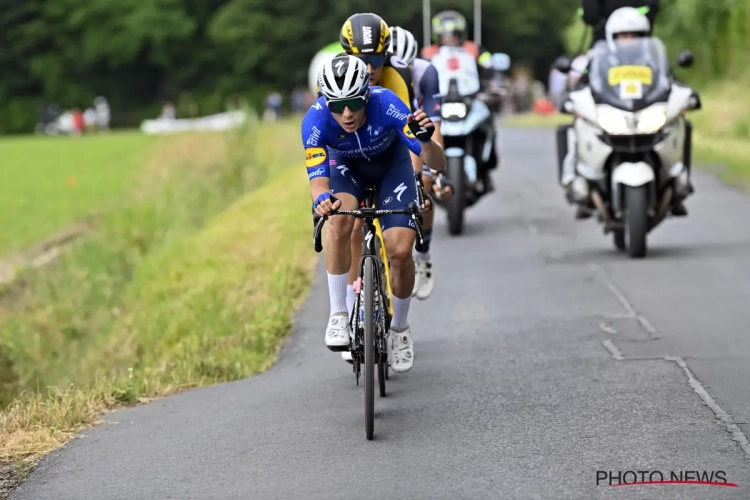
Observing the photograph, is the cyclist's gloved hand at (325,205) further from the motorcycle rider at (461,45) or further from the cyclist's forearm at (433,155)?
the motorcycle rider at (461,45)

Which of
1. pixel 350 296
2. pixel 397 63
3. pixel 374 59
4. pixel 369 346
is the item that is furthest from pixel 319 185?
pixel 397 63

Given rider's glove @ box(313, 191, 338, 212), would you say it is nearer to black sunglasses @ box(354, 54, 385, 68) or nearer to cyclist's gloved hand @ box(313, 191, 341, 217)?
cyclist's gloved hand @ box(313, 191, 341, 217)

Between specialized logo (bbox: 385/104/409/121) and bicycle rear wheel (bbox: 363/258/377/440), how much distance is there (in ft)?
2.51

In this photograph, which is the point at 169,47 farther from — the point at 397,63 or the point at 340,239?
the point at 340,239

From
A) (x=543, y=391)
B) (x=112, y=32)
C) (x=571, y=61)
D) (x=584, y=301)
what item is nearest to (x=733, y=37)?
(x=571, y=61)

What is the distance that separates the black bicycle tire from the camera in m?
7.04

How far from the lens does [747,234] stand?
1466 centimetres

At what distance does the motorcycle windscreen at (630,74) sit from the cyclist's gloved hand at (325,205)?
5725mm

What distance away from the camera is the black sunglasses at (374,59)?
872cm

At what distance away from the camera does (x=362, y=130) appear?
776cm

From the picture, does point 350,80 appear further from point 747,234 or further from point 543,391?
point 747,234

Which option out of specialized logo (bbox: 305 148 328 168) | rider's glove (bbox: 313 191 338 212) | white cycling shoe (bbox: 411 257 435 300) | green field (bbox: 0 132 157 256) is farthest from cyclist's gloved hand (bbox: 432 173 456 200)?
green field (bbox: 0 132 157 256)

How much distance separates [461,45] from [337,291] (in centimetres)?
800

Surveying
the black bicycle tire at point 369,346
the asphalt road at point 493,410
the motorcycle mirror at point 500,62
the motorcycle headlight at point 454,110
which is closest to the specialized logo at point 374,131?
the black bicycle tire at point 369,346
